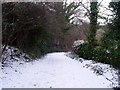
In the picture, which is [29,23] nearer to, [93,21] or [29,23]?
[29,23]

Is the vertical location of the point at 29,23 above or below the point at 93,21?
above

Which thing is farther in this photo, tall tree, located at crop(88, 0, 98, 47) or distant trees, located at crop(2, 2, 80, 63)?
tall tree, located at crop(88, 0, 98, 47)

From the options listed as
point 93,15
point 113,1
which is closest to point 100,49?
point 93,15

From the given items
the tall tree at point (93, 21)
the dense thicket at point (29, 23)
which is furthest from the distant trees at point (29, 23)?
the tall tree at point (93, 21)

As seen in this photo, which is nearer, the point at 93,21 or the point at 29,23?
the point at 29,23

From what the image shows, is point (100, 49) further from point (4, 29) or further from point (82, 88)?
point (82, 88)

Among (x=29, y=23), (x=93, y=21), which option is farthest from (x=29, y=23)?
(x=93, y=21)

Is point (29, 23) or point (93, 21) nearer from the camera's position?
point (29, 23)

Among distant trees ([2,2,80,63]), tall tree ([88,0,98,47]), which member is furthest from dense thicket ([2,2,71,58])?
tall tree ([88,0,98,47])

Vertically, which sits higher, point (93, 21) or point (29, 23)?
point (29, 23)

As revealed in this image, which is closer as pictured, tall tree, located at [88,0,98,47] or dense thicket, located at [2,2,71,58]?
dense thicket, located at [2,2,71,58]

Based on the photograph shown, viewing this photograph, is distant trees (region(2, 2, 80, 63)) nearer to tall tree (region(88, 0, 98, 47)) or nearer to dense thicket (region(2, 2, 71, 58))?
dense thicket (region(2, 2, 71, 58))

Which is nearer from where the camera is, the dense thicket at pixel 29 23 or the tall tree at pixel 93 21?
the dense thicket at pixel 29 23

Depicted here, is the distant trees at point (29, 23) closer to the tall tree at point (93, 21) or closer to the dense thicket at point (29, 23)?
the dense thicket at point (29, 23)
